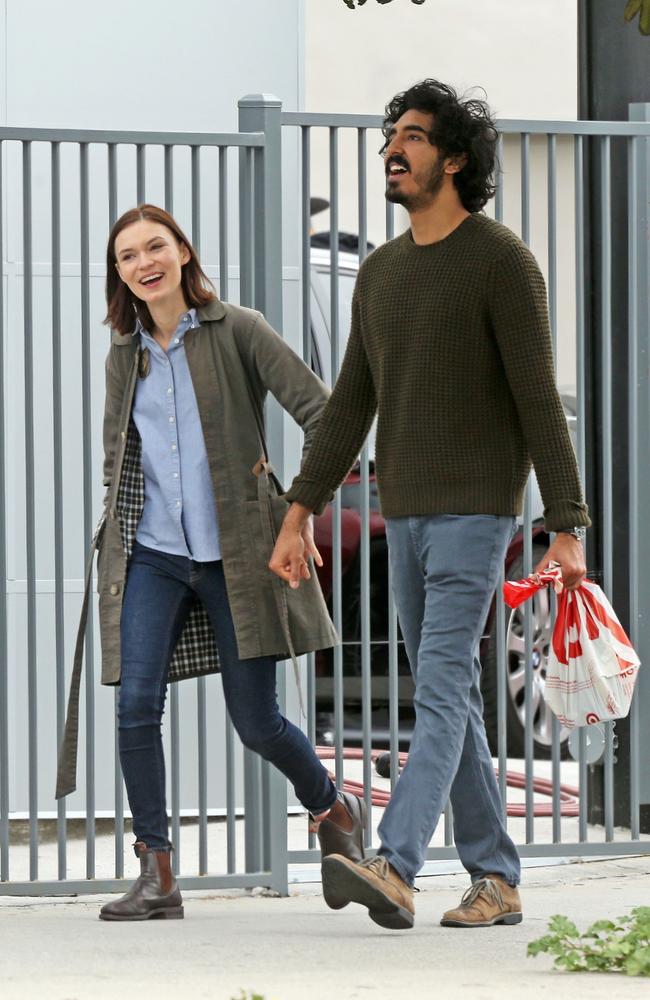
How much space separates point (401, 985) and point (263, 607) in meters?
1.19

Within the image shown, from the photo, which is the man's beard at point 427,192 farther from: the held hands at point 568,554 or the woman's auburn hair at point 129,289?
the held hands at point 568,554

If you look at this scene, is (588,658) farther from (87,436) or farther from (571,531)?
(87,436)

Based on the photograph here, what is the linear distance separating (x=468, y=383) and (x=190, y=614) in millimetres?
1012

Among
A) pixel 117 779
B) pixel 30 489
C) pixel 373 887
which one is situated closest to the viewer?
pixel 373 887

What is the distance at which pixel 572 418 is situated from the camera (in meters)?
7.57

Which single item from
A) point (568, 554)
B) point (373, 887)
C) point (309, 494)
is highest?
point (309, 494)

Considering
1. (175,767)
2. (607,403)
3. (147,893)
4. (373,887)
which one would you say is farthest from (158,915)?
(607,403)

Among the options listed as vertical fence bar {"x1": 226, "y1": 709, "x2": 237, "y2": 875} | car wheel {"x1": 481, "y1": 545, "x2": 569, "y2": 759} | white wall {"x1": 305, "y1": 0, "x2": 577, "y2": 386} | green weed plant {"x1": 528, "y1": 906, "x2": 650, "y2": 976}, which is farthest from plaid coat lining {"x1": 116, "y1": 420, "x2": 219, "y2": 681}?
white wall {"x1": 305, "y1": 0, "x2": 577, "y2": 386}

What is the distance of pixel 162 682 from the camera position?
489cm

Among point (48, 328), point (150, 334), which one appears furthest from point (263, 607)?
point (48, 328)

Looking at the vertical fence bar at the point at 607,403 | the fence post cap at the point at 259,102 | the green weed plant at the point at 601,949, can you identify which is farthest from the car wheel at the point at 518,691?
the green weed plant at the point at 601,949

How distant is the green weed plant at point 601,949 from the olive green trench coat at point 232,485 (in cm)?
114

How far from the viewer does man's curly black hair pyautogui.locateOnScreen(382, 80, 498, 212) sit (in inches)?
184

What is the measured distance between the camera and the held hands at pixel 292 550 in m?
4.77
